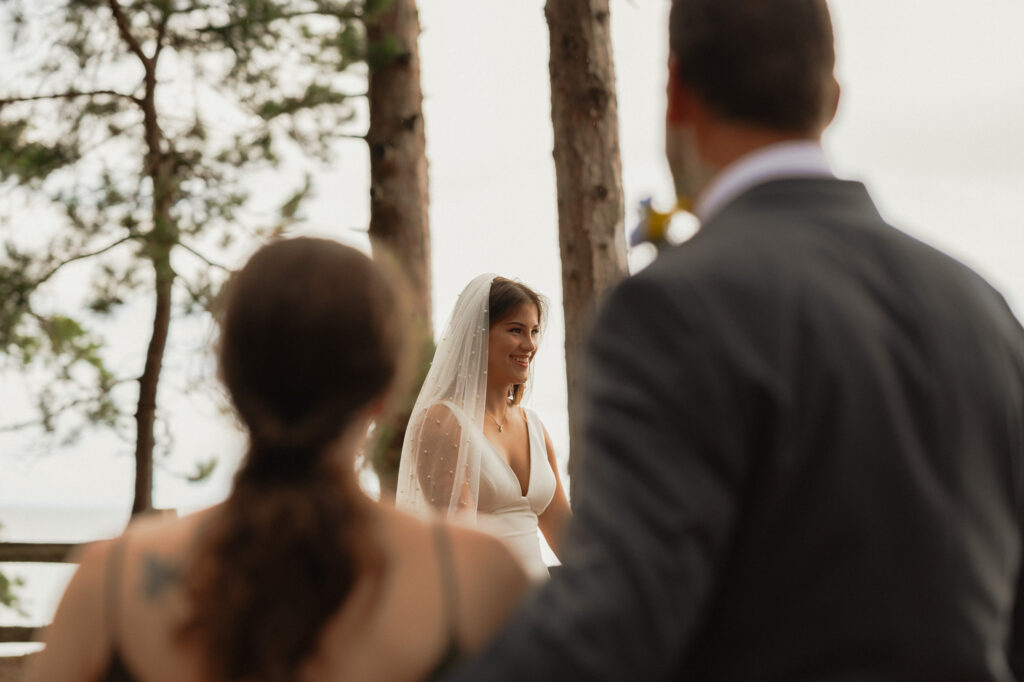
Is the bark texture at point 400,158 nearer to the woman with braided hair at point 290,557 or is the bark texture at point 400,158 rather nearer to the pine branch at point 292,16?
the pine branch at point 292,16

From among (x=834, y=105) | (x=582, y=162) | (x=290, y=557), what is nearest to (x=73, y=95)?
(x=582, y=162)

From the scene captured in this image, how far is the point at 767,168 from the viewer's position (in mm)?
1497

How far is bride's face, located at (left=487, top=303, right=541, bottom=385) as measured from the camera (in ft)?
19.0

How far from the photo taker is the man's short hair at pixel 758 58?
1468mm

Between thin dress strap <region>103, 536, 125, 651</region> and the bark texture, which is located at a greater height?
the bark texture

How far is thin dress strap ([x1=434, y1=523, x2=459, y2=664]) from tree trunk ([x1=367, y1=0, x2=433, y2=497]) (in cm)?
786

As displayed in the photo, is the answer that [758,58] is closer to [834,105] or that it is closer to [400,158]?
[834,105]

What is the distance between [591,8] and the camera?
6.92 m

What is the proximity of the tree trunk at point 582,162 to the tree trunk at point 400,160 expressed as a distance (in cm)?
277

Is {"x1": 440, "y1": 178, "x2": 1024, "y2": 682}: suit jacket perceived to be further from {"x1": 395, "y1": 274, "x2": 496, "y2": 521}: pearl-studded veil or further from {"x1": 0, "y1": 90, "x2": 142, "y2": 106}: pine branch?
→ {"x1": 0, "y1": 90, "x2": 142, "y2": 106}: pine branch

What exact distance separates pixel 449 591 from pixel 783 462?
0.57 meters

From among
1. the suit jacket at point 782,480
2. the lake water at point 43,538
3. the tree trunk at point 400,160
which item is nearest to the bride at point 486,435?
the lake water at point 43,538

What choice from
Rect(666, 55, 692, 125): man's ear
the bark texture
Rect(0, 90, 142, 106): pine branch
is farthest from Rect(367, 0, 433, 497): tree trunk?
Rect(666, 55, 692, 125): man's ear

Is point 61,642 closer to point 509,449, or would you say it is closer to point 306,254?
point 306,254
